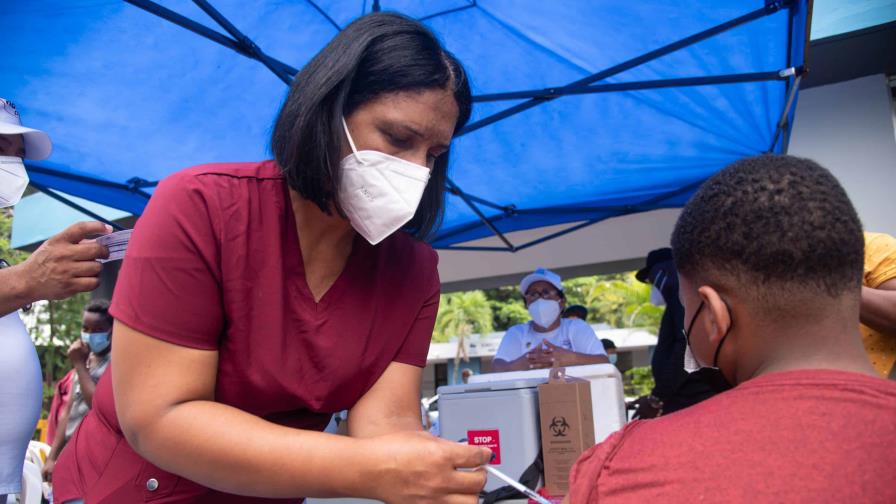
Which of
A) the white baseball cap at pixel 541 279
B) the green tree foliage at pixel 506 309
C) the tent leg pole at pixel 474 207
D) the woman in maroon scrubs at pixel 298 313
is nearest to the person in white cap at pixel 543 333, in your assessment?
the white baseball cap at pixel 541 279

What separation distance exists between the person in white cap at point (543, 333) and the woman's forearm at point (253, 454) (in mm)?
3783

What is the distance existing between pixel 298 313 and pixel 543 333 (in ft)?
Result: 13.2

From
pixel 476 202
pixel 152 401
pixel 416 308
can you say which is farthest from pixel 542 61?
pixel 152 401

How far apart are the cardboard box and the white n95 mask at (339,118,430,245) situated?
146 cm

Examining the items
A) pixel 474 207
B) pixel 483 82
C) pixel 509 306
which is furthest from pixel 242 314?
pixel 509 306

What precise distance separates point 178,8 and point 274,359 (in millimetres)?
2616

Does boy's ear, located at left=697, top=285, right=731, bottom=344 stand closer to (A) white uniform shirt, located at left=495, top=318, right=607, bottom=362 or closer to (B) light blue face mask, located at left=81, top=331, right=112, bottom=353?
(A) white uniform shirt, located at left=495, top=318, right=607, bottom=362

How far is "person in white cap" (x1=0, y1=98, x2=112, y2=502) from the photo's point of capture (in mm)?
1549

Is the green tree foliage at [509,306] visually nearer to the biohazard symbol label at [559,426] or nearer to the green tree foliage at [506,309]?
the green tree foliage at [506,309]

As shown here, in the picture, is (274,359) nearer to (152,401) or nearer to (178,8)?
(152,401)

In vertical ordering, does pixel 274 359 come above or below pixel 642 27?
below

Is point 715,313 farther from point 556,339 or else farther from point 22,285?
point 556,339

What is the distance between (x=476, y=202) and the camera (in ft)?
17.3

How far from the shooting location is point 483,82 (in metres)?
4.00
